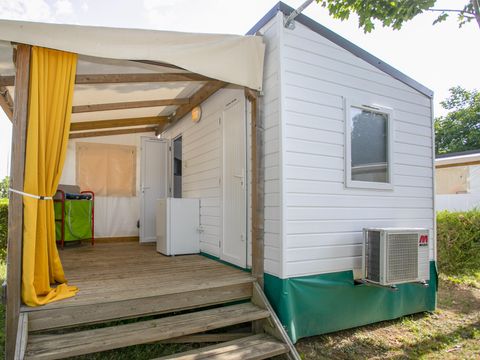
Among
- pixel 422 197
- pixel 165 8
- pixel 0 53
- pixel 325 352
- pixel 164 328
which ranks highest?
pixel 165 8

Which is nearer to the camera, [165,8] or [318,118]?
[318,118]

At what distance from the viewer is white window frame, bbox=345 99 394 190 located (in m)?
3.54

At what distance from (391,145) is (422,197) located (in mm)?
932

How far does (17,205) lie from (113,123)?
13.7 ft

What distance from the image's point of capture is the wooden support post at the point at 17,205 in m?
2.28

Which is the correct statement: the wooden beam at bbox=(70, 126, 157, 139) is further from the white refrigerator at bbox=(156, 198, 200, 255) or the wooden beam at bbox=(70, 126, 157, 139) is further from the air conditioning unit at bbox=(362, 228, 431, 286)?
the air conditioning unit at bbox=(362, 228, 431, 286)

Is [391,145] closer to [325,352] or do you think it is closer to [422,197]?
[422,197]

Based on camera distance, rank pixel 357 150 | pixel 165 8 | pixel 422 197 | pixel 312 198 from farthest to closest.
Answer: pixel 165 8
pixel 422 197
pixel 357 150
pixel 312 198

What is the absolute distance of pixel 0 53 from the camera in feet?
8.84

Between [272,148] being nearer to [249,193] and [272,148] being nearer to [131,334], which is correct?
[249,193]

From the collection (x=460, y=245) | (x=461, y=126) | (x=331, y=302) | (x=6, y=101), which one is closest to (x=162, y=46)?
(x=6, y=101)

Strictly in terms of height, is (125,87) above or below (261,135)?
above

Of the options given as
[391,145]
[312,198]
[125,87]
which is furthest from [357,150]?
[125,87]

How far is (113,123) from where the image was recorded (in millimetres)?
6238
